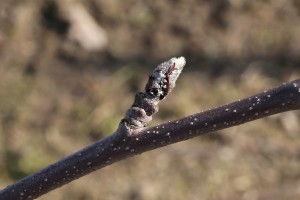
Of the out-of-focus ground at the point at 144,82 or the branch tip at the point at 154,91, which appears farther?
the out-of-focus ground at the point at 144,82

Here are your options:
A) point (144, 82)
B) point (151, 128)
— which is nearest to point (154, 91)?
point (151, 128)

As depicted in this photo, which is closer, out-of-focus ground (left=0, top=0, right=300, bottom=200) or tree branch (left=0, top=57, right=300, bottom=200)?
tree branch (left=0, top=57, right=300, bottom=200)

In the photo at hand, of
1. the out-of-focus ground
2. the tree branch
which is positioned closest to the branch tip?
the tree branch

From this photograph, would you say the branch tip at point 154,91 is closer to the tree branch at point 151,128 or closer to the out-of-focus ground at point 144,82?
the tree branch at point 151,128

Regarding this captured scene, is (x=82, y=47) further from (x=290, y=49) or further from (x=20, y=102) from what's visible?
(x=290, y=49)

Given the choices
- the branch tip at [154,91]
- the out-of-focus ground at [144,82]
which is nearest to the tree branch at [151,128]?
the branch tip at [154,91]

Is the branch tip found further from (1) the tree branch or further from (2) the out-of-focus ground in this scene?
(2) the out-of-focus ground

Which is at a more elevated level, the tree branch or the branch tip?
the branch tip
